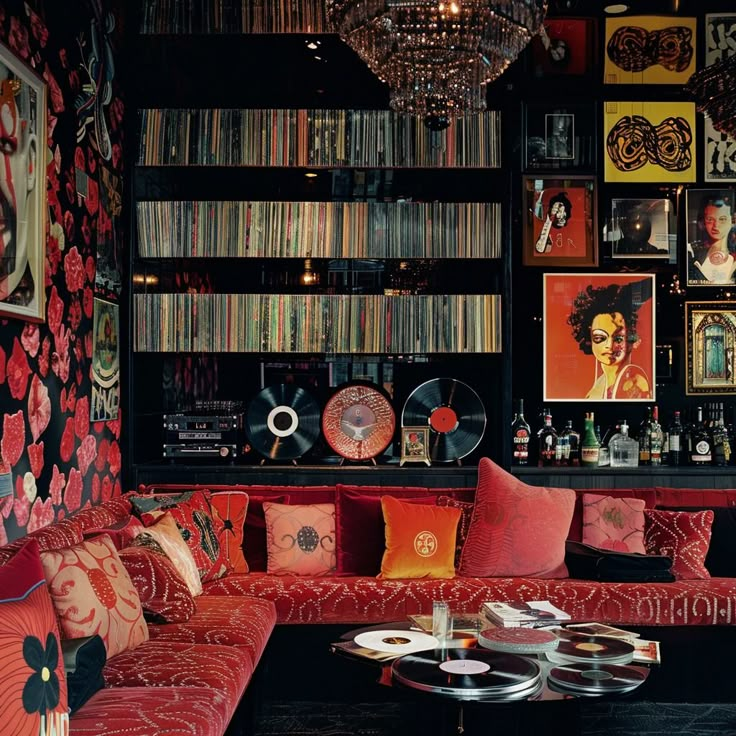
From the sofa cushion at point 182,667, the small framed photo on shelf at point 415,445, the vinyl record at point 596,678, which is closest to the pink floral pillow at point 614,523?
the small framed photo on shelf at point 415,445

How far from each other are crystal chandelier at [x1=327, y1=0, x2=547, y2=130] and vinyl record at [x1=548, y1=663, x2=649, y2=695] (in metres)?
1.70

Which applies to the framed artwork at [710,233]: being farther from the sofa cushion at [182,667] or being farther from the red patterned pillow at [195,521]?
the sofa cushion at [182,667]

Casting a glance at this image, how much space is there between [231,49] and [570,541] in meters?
2.76

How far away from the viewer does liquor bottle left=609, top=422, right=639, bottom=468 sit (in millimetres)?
4375

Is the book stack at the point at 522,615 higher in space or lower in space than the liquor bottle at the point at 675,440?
lower

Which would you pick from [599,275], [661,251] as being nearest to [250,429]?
[599,275]

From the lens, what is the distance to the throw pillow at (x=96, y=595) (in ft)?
7.96

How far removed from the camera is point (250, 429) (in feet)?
14.2

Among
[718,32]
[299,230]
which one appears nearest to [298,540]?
[299,230]

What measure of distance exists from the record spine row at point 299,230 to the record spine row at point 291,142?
8.2 inches

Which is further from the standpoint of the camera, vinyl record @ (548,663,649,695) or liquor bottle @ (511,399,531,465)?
liquor bottle @ (511,399,531,465)

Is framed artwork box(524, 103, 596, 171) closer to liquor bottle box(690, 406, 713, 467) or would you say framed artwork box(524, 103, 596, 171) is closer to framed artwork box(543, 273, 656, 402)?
framed artwork box(543, 273, 656, 402)

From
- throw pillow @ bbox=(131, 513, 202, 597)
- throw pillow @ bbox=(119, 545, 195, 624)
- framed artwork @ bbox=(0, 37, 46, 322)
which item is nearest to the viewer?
framed artwork @ bbox=(0, 37, 46, 322)

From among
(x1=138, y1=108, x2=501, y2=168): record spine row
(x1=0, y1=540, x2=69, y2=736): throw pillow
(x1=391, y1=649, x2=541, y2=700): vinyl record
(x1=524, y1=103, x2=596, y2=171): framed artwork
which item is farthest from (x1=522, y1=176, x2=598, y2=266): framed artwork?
(x1=0, y1=540, x2=69, y2=736): throw pillow
